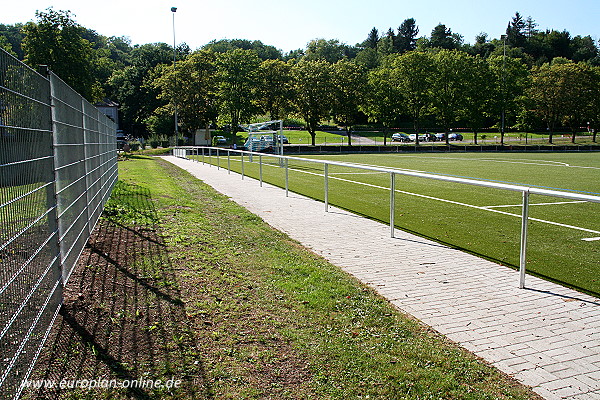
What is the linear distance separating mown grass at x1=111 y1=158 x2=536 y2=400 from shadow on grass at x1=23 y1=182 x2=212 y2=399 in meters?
0.16

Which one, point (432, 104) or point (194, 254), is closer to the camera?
point (194, 254)

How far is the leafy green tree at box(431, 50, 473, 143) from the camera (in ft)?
214

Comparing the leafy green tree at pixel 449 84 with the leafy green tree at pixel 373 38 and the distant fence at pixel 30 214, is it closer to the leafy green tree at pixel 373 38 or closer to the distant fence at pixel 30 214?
the distant fence at pixel 30 214

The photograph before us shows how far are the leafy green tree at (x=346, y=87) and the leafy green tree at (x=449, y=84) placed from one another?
9.97m

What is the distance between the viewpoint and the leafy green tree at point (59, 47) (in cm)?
4034

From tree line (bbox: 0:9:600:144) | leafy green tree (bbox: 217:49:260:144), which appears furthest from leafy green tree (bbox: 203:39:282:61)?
leafy green tree (bbox: 217:49:260:144)

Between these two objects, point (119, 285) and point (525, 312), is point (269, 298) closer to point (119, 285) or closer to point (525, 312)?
point (119, 285)

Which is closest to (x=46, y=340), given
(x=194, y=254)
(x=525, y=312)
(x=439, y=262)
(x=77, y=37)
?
(x=194, y=254)

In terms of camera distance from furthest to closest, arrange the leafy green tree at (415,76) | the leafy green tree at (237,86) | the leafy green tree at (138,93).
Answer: the leafy green tree at (138,93) → the leafy green tree at (415,76) → the leafy green tree at (237,86)

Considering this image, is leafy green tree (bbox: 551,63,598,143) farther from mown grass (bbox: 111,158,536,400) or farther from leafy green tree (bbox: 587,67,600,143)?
mown grass (bbox: 111,158,536,400)

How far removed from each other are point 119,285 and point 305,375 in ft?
9.80

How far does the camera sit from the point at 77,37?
4197cm

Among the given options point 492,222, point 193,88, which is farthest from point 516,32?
point 492,222

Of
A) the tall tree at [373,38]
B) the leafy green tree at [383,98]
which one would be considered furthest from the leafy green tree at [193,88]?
the tall tree at [373,38]
